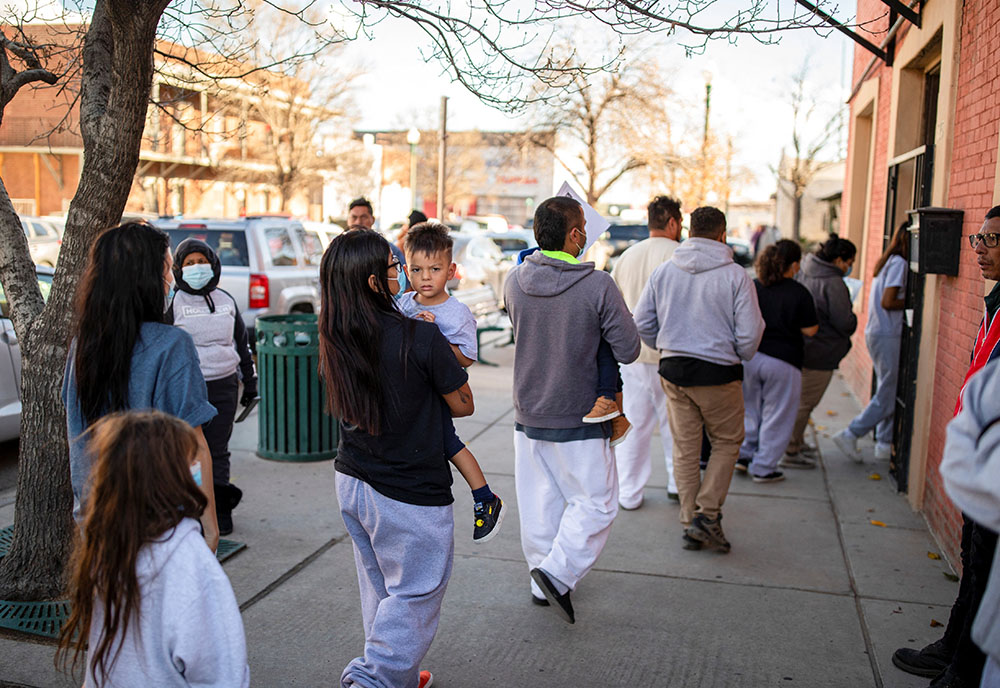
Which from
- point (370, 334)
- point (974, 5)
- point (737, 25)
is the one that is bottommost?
point (370, 334)

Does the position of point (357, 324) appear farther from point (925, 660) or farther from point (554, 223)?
point (925, 660)

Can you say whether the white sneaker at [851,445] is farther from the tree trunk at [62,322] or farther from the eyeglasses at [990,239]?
the tree trunk at [62,322]

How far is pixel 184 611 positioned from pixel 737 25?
353cm

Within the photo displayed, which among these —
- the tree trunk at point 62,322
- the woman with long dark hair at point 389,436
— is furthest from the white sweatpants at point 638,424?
the tree trunk at point 62,322

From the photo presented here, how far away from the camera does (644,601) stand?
14.8 feet

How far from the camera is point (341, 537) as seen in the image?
532 centimetres

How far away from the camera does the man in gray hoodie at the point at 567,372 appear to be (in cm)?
413

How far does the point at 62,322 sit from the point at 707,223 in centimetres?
337

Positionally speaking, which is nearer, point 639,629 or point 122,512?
point 122,512

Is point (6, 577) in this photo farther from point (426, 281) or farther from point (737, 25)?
point (737, 25)

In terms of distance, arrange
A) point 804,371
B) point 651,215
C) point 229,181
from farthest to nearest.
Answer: point 229,181, point 804,371, point 651,215

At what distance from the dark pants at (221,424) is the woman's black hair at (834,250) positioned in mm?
4561

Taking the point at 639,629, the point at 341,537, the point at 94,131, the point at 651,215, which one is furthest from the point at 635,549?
the point at 94,131

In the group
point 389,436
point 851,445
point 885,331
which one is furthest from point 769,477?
point 389,436
